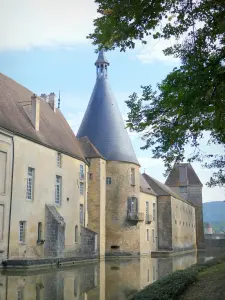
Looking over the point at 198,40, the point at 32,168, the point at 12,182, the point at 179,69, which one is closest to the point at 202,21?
the point at 198,40

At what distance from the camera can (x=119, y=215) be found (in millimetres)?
32375

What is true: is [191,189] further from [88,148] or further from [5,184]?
[5,184]

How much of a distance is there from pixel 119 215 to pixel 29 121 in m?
12.2

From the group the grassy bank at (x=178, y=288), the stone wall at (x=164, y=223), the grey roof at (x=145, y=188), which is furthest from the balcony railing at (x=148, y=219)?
the grassy bank at (x=178, y=288)

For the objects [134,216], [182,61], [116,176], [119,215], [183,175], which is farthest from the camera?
[183,175]

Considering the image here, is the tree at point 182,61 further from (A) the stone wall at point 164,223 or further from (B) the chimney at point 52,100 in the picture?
(A) the stone wall at point 164,223

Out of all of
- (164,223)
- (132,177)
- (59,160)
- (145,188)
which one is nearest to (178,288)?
(59,160)

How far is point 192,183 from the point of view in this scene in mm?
60688

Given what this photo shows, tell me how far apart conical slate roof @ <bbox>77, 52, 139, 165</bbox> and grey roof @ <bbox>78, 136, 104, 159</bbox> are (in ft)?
3.06

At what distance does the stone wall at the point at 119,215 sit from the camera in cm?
3195

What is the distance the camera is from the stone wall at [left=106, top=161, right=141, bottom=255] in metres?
32.0

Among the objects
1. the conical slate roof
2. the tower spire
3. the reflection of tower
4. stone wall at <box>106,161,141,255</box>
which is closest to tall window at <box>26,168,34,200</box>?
the conical slate roof

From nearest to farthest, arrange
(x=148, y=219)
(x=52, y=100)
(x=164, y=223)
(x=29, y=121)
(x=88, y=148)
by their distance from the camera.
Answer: (x=29, y=121) → (x=52, y=100) → (x=88, y=148) → (x=148, y=219) → (x=164, y=223)

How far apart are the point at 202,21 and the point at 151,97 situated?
1622mm
